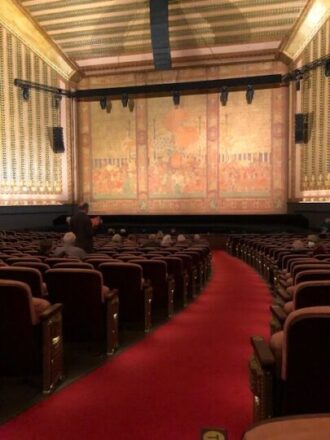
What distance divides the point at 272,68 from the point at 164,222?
312 inches

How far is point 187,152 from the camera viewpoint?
18375 millimetres

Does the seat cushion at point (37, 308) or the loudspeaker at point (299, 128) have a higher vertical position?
the loudspeaker at point (299, 128)

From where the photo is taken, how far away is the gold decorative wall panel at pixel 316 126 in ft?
47.5

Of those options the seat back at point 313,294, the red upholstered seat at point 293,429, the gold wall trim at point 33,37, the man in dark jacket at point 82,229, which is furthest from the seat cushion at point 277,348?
the gold wall trim at point 33,37

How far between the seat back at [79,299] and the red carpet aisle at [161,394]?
0.37m

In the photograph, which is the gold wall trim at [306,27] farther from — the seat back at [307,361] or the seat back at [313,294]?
the seat back at [307,361]

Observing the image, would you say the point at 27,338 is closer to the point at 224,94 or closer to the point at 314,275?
the point at 314,275

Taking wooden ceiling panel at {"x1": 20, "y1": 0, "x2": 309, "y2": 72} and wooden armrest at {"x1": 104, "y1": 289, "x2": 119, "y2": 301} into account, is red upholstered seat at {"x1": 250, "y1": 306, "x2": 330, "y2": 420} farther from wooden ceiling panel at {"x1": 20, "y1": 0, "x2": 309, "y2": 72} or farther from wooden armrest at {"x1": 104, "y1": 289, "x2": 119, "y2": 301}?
wooden ceiling panel at {"x1": 20, "y1": 0, "x2": 309, "y2": 72}

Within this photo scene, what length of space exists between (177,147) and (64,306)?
1545cm

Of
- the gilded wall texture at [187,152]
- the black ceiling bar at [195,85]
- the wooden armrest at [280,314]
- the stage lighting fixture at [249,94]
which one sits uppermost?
the black ceiling bar at [195,85]

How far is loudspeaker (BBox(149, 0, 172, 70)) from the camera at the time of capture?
41.4 feet

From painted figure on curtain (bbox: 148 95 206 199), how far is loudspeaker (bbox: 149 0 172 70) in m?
4.27

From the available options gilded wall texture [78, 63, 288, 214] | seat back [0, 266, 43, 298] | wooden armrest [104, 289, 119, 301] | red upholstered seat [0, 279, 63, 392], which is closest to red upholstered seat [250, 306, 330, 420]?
red upholstered seat [0, 279, 63, 392]

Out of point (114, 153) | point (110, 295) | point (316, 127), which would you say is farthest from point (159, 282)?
point (114, 153)
